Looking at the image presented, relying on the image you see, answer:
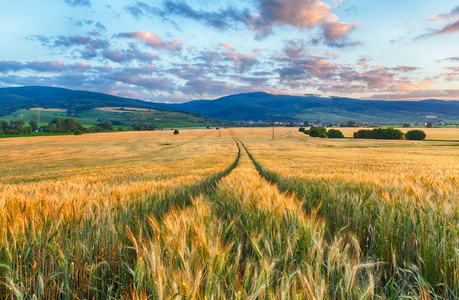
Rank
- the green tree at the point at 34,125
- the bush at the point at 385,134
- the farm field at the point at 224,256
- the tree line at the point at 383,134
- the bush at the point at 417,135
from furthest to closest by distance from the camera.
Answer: the green tree at the point at 34,125 < the bush at the point at 385,134 < the tree line at the point at 383,134 < the bush at the point at 417,135 < the farm field at the point at 224,256

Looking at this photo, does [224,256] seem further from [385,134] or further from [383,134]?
[383,134]

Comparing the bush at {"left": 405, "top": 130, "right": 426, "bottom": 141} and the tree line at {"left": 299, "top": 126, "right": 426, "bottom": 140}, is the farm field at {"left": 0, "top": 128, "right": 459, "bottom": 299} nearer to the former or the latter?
the tree line at {"left": 299, "top": 126, "right": 426, "bottom": 140}

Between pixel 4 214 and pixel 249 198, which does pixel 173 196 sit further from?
pixel 4 214

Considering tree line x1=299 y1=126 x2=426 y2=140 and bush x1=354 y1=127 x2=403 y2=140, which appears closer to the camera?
tree line x1=299 y1=126 x2=426 y2=140

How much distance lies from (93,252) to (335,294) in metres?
2.00

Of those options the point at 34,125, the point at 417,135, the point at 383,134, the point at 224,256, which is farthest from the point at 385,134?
the point at 34,125

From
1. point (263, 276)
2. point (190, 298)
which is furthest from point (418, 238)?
point (190, 298)

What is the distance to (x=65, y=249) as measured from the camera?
1946 mm

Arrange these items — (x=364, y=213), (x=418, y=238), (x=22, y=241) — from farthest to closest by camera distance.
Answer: (x=364, y=213) → (x=418, y=238) → (x=22, y=241)

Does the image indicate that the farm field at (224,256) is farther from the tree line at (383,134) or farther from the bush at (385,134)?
the bush at (385,134)

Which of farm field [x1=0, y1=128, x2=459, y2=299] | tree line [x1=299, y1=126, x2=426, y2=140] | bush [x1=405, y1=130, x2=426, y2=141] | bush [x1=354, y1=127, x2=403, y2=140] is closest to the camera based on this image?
farm field [x1=0, y1=128, x2=459, y2=299]

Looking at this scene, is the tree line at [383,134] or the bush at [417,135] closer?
the bush at [417,135]

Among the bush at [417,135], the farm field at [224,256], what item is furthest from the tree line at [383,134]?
the farm field at [224,256]

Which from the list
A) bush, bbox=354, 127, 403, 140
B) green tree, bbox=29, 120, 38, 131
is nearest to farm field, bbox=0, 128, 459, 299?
bush, bbox=354, 127, 403, 140
